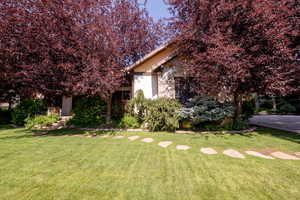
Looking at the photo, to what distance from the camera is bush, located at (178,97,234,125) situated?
734 cm

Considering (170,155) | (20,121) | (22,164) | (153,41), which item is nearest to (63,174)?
(22,164)

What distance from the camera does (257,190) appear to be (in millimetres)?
2543

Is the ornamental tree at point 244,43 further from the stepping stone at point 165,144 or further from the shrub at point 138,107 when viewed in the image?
the shrub at point 138,107

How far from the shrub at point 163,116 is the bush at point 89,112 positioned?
11.5ft

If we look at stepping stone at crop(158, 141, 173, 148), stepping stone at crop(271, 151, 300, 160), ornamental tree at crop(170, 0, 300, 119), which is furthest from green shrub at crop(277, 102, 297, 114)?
stepping stone at crop(158, 141, 173, 148)

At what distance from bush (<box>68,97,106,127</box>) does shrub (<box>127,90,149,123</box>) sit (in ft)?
7.08

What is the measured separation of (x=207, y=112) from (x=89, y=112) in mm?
7276

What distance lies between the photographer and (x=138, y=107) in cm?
834

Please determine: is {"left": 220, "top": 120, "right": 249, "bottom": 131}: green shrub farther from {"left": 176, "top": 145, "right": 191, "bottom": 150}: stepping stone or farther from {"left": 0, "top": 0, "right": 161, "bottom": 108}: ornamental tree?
{"left": 0, "top": 0, "right": 161, "bottom": 108}: ornamental tree

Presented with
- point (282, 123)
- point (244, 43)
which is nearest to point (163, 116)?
point (244, 43)

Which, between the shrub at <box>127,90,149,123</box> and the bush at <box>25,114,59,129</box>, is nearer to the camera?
the shrub at <box>127,90,149,123</box>

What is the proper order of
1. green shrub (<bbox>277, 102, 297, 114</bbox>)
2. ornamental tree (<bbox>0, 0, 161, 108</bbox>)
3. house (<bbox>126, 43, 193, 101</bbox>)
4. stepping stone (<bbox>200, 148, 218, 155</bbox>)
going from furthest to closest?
green shrub (<bbox>277, 102, 297, 114</bbox>), house (<bbox>126, 43, 193, 101</bbox>), ornamental tree (<bbox>0, 0, 161, 108</bbox>), stepping stone (<bbox>200, 148, 218, 155</bbox>)

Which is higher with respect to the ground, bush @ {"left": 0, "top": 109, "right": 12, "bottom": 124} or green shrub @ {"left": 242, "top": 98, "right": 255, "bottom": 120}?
green shrub @ {"left": 242, "top": 98, "right": 255, "bottom": 120}

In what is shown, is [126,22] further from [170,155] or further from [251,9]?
[170,155]
